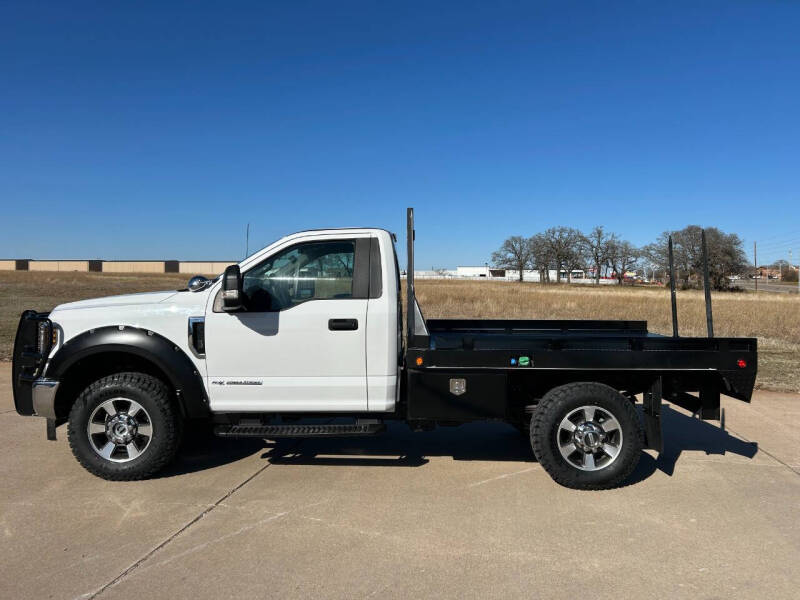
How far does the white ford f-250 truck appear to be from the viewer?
450cm

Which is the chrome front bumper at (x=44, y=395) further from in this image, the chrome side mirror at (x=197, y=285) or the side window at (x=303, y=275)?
the side window at (x=303, y=275)

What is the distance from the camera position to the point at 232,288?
13.8 ft

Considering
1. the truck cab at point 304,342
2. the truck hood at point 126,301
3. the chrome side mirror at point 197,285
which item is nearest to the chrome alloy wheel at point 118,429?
the truck cab at point 304,342

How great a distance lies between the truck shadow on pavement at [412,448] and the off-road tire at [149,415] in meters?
0.30

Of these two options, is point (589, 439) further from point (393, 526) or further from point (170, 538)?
point (170, 538)

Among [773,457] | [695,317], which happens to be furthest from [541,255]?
[773,457]

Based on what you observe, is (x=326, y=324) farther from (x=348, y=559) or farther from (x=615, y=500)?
(x=615, y=500)

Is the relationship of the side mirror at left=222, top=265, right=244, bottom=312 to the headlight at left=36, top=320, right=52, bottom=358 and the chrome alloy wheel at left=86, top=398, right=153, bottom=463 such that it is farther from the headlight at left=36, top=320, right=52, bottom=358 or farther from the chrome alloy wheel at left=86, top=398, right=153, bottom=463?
the headlight at left=36, top=320, right=52, bottom=358

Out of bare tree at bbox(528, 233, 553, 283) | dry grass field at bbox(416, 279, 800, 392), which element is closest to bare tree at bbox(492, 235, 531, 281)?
bare tree at bbox(528, 233, 553, 283)

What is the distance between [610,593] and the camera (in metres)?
3.02

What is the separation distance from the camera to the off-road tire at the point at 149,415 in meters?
4.54

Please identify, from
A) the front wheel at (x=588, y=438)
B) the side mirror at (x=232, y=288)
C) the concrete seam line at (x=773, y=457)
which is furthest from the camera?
the concrete seam line at (x=773, y=457)

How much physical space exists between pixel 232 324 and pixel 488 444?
2784 millimetres

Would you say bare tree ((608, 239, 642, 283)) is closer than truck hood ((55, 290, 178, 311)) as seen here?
No
